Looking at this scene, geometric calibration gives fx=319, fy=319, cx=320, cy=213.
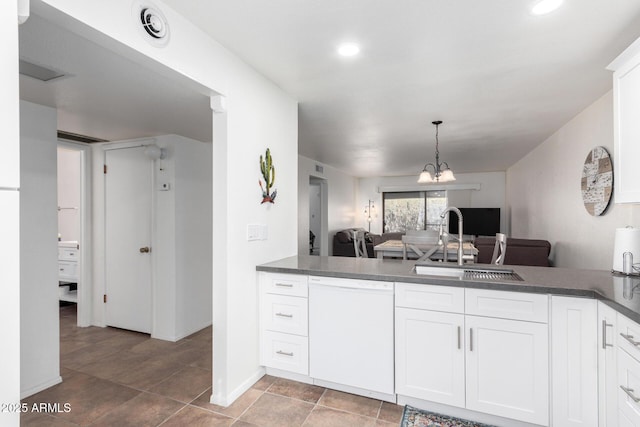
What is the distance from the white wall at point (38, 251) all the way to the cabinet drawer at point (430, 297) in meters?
2.70

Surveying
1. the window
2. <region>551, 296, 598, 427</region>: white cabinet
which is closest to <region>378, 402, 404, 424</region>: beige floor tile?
<region>551, 296, 598, 427</region>: white cabinet

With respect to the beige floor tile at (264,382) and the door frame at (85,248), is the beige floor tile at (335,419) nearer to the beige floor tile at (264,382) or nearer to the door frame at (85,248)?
the beige floor tile at (264,382)

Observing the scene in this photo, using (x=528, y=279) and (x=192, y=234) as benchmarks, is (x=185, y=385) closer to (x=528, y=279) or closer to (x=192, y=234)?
(x=192, y=234)

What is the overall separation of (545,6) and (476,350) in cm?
190

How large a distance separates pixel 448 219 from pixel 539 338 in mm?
6921

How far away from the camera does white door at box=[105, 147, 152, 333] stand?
3623 mm

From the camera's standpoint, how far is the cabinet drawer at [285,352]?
2326 mm

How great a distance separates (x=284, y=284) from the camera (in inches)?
94.3

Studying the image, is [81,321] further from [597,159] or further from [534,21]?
[597,159]

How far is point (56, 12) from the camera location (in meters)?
1.21

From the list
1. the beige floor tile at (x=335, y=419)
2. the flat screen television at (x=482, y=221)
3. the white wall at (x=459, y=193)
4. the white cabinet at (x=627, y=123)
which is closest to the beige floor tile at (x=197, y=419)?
the beige floor tile at (x=335, y=419)

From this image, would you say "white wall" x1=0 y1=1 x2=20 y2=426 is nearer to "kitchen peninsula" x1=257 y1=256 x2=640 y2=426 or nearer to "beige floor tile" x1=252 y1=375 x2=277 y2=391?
"kitchen peninsula" x1=257 y1=256 x2=640 y2=426

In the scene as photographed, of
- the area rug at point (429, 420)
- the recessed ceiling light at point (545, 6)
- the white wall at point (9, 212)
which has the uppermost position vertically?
the recessed ceiling light at point (545, 6)

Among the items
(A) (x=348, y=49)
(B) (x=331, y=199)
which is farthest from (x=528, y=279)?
(B) (x=331, y=199)
